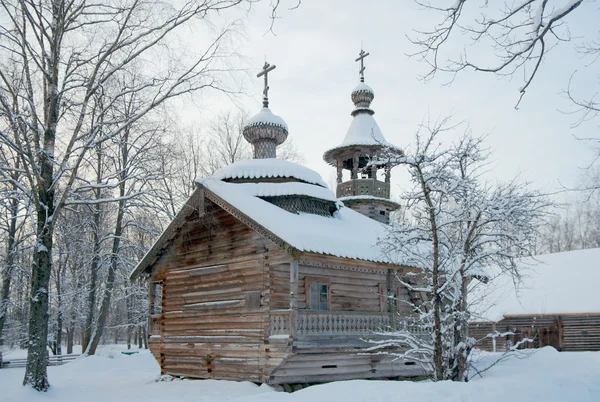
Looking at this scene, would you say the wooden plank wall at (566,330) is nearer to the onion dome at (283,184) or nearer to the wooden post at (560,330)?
the wooden post at (560,330)

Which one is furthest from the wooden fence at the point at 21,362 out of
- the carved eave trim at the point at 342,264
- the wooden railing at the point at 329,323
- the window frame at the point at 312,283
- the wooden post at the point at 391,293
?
the wooden post at the point at 391,293

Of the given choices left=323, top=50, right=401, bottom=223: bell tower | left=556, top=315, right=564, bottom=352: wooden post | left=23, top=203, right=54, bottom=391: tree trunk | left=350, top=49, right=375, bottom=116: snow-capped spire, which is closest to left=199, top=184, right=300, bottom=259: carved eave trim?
left=23, top=203, right=54, bottom=391: tree trunk

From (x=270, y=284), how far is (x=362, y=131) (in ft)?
49.7

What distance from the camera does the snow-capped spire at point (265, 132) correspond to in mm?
23734

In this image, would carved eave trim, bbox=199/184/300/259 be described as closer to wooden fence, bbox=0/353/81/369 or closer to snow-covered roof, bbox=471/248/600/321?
wooden fence, bbox=0/353/81/369

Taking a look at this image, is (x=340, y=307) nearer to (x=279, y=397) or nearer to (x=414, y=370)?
(x=414, y=370)

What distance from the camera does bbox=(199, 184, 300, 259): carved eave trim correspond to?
1527 cm

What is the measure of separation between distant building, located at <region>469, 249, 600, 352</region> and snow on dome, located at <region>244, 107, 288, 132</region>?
47.9 feet

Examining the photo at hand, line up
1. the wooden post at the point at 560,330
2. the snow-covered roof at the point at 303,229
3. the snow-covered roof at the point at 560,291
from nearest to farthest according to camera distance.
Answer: the snow-covered roof at the point at 303,229 → the snow-covered roof at the point at 560,291 → the wooden post at the point at 560,330

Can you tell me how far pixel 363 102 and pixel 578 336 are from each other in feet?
61.1

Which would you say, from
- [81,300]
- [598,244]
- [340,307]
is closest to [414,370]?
[340,307]

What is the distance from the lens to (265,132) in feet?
77.9

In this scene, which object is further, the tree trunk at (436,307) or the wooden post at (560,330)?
the wooden post at (560,330)

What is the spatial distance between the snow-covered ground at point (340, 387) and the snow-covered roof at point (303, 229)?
4.38 metres
